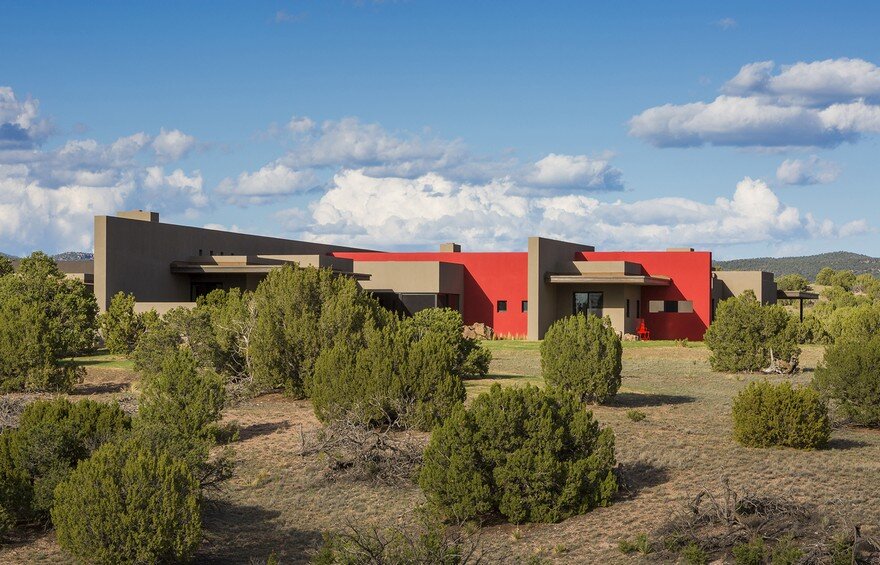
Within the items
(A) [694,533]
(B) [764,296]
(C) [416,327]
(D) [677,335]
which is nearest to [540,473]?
(A) [694,533]

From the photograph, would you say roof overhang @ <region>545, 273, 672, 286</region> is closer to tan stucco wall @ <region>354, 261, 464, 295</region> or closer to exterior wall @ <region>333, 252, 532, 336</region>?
exterior wall @ <region>333, 252, 532, 336</region>

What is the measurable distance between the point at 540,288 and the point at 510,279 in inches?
88.5

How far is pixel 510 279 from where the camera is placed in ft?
163

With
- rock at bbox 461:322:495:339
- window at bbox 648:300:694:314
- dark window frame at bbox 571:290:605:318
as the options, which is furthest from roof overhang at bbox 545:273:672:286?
rock at bbox 461:322:495:339

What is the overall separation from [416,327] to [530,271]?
20.6 metres

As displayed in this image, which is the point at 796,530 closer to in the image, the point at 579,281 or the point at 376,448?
the point at 376,448

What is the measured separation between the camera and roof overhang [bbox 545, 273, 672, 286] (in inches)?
1828

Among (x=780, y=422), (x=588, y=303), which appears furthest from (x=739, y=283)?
(x=780, y=422)

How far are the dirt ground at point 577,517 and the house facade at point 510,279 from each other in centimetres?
2455

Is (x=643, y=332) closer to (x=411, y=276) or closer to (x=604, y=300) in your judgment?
(x=604, y=300)

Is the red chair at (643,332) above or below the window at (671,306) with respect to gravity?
below

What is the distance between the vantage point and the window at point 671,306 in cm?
4969

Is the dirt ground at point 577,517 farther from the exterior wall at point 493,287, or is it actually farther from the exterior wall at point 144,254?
the exterior wall at point 493,287

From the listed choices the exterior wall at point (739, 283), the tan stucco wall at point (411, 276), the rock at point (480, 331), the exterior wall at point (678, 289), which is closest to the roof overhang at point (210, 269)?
the tan stucco wall at point (411, 276)
